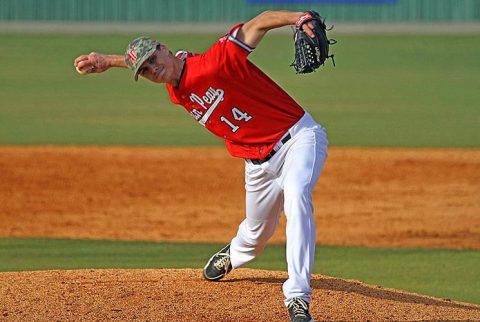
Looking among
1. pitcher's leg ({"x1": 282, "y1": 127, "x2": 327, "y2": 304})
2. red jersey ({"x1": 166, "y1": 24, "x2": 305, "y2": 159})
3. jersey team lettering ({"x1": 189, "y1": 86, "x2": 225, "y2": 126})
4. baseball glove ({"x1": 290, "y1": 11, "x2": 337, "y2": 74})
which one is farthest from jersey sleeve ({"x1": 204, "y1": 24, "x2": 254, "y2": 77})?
pitcher's leg ({"x1": 282, "y1": 127, "x2": 327, "y2": 304})

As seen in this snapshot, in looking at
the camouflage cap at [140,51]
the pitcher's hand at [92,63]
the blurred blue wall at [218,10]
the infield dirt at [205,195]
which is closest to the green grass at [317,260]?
the infield dirt at [205,195]

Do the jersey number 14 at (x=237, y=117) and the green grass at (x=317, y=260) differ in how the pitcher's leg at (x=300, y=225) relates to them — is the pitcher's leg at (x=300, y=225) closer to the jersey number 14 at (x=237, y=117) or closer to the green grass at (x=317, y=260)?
the jersey number 14 at (x=237, y=117)

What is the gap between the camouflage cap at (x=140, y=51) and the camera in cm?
528

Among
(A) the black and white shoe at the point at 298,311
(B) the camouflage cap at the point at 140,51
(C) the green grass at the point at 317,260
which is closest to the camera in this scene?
(A) the black and white shoe at the point at 298,311

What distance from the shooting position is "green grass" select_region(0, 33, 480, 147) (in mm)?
14219

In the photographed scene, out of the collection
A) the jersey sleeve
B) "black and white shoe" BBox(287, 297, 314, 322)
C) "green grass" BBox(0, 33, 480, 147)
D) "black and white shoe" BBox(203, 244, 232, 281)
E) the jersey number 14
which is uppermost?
the jersey sleeve

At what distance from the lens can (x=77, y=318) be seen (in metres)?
5.36

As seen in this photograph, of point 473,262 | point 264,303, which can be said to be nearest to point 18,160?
point 473,262

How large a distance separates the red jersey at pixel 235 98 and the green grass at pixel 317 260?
216 cm

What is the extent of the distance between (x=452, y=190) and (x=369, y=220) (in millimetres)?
1505

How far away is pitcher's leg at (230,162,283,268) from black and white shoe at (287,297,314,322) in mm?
868

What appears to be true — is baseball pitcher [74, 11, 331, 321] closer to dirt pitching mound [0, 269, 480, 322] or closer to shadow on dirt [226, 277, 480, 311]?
dirt pitching mound [0, 269, 480, 322]

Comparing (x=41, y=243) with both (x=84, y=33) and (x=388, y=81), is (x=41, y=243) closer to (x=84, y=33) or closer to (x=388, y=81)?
(x=388, y=81)

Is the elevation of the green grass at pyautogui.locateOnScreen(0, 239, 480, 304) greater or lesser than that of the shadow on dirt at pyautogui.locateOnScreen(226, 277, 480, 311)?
lesser
